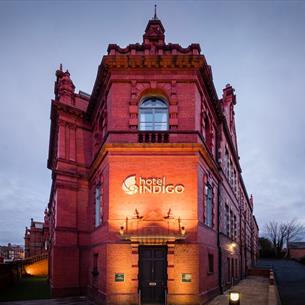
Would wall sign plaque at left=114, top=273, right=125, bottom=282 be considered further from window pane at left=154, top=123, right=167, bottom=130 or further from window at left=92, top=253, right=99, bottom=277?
window pane at left=154, top=123, right=167, bottom=130

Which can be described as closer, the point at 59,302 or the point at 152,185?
the point at 152,185

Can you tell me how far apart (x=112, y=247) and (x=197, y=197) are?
14.8 ft

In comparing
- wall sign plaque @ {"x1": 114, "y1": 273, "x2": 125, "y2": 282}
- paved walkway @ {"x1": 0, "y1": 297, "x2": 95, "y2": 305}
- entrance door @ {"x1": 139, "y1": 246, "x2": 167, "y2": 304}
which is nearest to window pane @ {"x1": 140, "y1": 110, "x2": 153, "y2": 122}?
entrance door @ {"x1": 139, "y1": 246, "x2": 167, "y2": 304}

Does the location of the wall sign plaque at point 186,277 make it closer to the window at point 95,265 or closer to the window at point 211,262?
A: the window at point 211,262

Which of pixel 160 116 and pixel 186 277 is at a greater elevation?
pixel 160 116

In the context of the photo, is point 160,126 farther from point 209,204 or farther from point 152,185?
point 209,204

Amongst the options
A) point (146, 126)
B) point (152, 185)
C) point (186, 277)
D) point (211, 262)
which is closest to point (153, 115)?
point (146, 126)

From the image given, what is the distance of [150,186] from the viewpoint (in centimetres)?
1883

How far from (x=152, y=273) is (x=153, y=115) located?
749cm

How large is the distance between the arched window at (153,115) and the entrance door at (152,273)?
19.1ft

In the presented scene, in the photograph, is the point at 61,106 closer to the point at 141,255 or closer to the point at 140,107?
the point at 140,107

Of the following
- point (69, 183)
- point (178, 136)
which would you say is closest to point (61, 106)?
point (69, 183)

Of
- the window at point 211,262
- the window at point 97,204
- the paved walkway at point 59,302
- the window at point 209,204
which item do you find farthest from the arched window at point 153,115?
the paved walkway at point 59,302

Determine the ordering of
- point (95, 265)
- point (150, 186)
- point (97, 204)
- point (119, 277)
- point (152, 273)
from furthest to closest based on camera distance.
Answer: point (97, 204) → point (95, 265) → point (150, 186) → point (152, 273) → point (119, 277)
